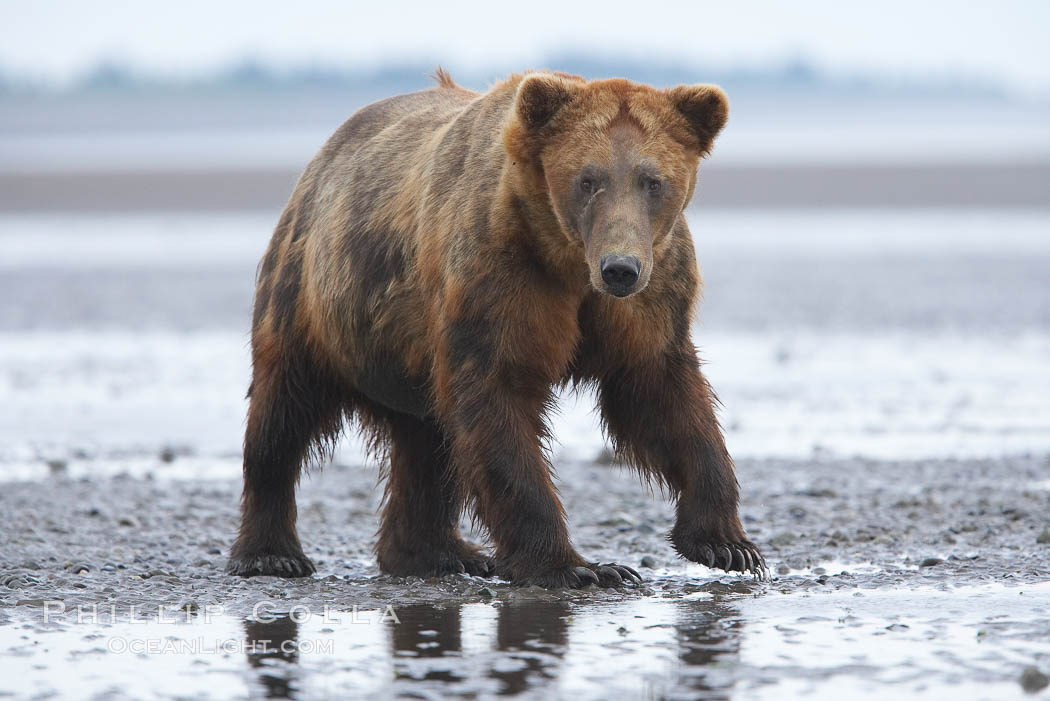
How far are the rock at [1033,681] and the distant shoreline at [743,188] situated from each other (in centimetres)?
2451

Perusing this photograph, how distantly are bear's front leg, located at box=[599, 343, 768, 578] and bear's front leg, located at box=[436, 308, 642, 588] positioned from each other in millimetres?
298

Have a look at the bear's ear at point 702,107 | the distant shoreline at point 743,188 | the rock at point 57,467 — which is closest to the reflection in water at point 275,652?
the bear's ear at point 702,107

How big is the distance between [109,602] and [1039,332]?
30.6 feet

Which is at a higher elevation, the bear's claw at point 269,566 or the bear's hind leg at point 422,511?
the bear's hind leg at point 422,511

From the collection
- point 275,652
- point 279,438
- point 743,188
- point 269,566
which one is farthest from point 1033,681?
point 743,188

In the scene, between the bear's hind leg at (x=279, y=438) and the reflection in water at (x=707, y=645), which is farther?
the bear's hind leg at (x=279, y=438)

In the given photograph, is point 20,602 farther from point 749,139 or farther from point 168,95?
point 168,95

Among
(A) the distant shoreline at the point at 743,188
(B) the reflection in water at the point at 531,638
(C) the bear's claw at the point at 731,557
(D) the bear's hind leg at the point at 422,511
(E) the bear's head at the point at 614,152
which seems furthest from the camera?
(A) the distant shoreline at the point at 743,188

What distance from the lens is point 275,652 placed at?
4.31 m

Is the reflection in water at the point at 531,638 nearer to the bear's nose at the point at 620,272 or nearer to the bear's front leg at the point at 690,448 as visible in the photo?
the bear's front leg at the point at 690,448

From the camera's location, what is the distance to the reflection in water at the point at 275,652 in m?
3.96

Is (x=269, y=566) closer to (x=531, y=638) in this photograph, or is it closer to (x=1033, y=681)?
(x=531, y=638)

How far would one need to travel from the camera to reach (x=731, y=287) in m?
15.8

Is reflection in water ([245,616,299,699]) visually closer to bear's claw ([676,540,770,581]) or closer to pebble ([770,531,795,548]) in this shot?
bear's claw ([676,540,770,581])
